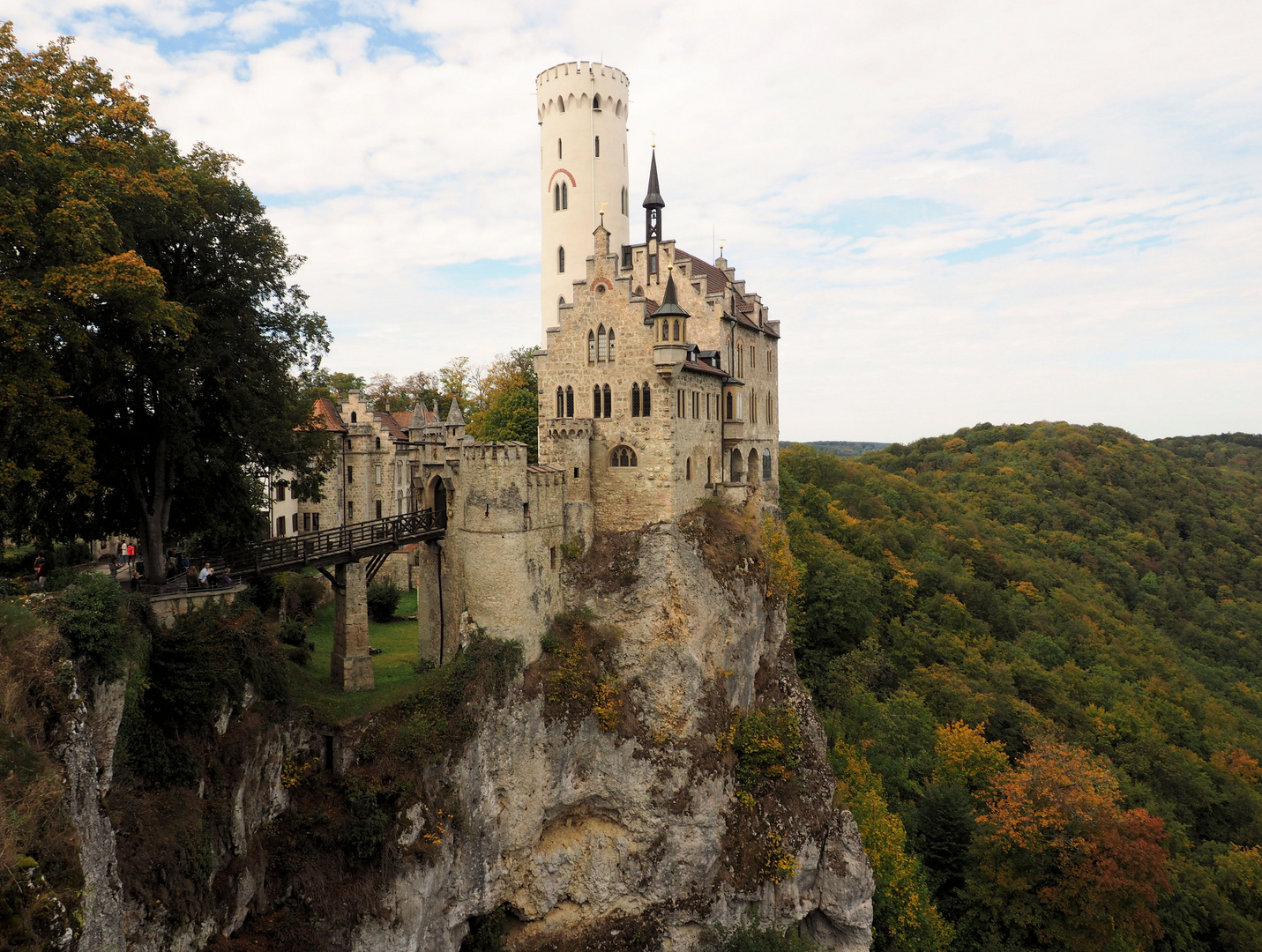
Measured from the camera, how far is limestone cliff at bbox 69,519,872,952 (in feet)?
80.6

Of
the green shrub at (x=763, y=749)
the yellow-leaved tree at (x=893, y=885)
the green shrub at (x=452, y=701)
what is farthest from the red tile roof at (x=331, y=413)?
the yellow-leaved tree at (x=893, y=885)

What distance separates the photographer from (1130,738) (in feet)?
191

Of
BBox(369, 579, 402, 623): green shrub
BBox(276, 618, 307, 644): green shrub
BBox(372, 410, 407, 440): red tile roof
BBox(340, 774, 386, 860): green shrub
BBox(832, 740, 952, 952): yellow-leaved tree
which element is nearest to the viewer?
BBox(340, 774, 386, 860): green shrub

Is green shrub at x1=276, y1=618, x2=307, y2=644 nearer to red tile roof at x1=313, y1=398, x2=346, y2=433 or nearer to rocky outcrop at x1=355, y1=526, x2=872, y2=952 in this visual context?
rocky outcrop at x1=355, y1=526, x2=872, y2=952

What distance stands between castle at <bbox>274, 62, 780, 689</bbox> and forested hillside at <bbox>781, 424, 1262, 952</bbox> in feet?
59.5

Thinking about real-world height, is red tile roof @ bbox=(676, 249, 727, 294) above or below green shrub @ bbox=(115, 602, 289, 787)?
above

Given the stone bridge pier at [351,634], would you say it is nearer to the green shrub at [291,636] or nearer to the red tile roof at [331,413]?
the green shrub at [291,636]

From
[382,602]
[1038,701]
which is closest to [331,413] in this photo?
[382,602]

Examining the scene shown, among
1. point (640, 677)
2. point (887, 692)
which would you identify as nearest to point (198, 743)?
Answer: point (640, 677)

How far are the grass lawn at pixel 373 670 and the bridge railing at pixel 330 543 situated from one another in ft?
13.4

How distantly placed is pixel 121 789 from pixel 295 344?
15.4 metres

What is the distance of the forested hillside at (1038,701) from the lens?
1565 inches

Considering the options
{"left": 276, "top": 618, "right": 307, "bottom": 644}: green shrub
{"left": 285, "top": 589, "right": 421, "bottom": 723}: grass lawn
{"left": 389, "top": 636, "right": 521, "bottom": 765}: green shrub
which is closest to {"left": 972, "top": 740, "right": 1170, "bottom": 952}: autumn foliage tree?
{"left": 389, "top": 636, "right": 521, "bottom": 765}: green shrub

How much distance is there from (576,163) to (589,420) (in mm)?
16710
